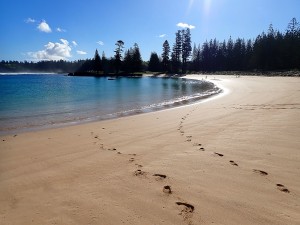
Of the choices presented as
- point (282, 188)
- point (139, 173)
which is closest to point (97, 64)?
point (139, 173)

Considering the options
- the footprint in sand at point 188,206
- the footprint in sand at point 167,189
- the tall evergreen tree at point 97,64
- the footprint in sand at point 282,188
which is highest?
the tall evergreen tree at point 97,64

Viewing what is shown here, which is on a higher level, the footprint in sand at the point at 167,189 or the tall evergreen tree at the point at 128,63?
the tall evergreen tree at the point at 128,63

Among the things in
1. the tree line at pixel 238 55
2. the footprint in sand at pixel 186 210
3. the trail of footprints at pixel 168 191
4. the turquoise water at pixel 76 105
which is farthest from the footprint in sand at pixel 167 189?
the tree line at pixel 238 55

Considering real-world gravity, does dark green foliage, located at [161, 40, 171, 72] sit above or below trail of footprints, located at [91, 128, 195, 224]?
above

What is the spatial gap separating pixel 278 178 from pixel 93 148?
4.41 metres

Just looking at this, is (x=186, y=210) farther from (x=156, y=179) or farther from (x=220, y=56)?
(x=220, y=56)

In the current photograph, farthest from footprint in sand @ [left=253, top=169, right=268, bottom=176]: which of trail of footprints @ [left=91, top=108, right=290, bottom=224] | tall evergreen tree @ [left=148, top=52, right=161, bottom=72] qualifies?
tall evergreen tree @ [left=148, top=52, right=161, bottom=72]

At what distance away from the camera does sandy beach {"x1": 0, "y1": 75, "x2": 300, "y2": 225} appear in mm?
3176

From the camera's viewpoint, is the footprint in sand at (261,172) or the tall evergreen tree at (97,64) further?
the tall evergreen tree at (97,64)

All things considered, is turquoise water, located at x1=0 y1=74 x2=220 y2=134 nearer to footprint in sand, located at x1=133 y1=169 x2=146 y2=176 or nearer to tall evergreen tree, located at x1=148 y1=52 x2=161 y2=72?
footprint in sand, located at x1=133 y1=169 x2=146 y2=176

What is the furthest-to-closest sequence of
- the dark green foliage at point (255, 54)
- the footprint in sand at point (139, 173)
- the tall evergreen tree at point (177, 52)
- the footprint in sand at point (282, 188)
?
the tall evergreen tree at point (177, 52) < the dark green foliage at point (255, 54) < the footprint in sand at point (139, 173) < the footprint in sand at point (282, 188)

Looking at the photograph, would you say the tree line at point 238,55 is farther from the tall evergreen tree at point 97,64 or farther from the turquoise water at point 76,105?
the turquoise water at point 76,105

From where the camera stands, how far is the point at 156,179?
4.24 meters

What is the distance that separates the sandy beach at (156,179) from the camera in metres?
3.18
